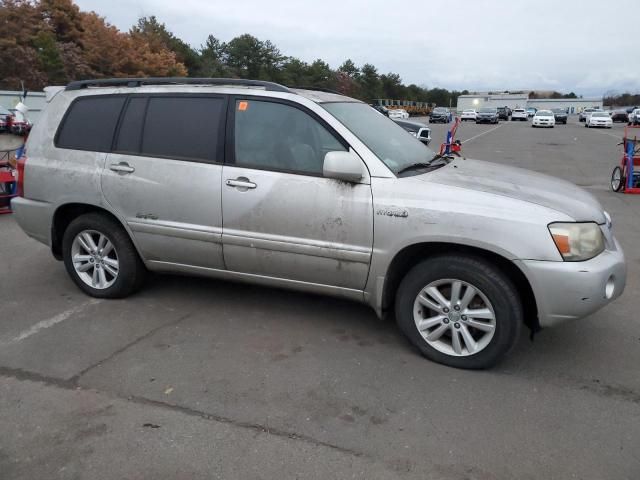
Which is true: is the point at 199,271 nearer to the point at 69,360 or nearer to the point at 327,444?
the point at 69,360

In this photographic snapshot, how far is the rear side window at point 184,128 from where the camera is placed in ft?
12.8

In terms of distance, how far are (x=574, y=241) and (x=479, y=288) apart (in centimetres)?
61

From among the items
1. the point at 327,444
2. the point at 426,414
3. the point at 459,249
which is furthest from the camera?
the point at 459,249

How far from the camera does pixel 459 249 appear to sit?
3.30 metres

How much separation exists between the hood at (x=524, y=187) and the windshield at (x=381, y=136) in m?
0.25

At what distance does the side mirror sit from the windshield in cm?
23

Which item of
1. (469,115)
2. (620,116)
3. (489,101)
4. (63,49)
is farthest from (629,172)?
(489,101)

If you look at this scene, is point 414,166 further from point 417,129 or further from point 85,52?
point 85,52

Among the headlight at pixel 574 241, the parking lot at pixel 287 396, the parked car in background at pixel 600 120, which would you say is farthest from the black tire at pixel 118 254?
the parked car in background at pixel 600 120

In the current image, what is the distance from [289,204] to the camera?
3.57 m

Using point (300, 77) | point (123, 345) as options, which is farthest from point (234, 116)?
point (300, 77)

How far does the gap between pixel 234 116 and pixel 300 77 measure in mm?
79678

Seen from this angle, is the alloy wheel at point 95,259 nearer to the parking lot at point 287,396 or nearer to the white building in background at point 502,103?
the parking lot at point 287,396

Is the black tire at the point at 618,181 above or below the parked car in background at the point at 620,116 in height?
below
